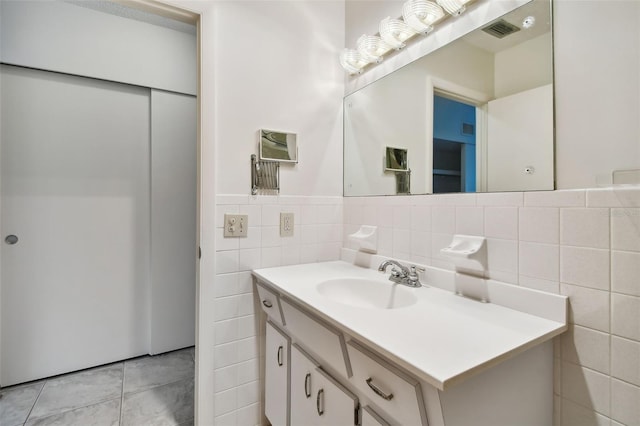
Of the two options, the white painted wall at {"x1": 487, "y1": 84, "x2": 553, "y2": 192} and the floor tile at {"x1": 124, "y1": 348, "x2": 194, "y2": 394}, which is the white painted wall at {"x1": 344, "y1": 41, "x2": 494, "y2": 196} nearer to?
the white painted wall at {"x1": 487, "y1": 84, "x2": 553, "y2": 192}

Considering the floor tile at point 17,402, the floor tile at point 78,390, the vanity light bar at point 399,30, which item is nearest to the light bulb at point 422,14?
the vanity light bar at point 399,30

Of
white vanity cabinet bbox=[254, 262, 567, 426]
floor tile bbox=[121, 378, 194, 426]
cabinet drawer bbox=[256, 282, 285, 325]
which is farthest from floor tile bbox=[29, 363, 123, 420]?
white vanity cabinet bbox=[254, 262, 567, 426]

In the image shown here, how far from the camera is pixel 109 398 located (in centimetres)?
170

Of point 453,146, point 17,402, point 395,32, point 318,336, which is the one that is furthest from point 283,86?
point 17,402

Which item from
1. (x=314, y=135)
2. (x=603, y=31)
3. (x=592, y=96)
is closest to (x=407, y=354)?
(x=592, y=96)

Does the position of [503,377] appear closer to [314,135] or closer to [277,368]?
[277,368]

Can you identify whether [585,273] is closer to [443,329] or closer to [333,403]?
[443,329]

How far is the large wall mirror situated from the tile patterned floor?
1.67m

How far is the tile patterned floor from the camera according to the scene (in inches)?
60.3

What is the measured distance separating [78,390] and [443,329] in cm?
221

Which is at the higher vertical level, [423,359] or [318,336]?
[423,359]

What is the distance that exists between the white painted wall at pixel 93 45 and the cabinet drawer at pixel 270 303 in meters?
1.75

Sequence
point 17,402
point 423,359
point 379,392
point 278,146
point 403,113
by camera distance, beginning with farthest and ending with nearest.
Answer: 1. point 17,402
2. point 278,146
3. point 403,113
4. point 379,392
5. point 423,359

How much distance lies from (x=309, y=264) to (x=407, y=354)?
38.4 inches
